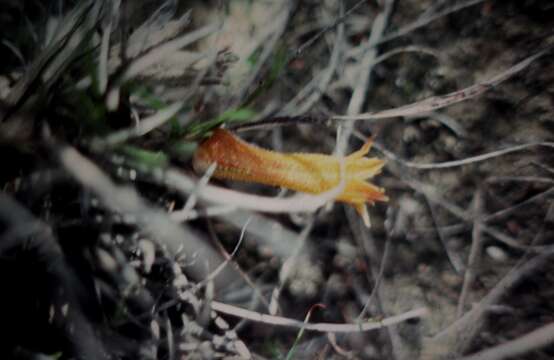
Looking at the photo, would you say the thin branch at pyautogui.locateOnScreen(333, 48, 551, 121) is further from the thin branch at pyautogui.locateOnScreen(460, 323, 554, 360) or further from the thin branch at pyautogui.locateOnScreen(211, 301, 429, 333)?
the thin branch at pyautogui.locateOnScreen(460, 323, 554, 360)

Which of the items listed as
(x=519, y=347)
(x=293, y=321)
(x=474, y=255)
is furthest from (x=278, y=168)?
(x=519, y=347)

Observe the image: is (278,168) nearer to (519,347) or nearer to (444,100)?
(444,100)

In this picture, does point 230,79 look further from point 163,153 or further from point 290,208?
point 290,208

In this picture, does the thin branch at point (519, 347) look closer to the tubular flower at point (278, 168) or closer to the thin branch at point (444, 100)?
the tubular flower at point (278, 168)

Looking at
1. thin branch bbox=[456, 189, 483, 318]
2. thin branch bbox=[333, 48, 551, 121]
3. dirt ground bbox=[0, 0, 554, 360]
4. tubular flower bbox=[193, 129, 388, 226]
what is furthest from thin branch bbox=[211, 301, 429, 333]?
thin branch bbox=[333, 48, 551, 121]

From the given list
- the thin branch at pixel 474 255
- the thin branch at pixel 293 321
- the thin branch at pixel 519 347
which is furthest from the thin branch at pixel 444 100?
the thin branch at pixel 519 347
